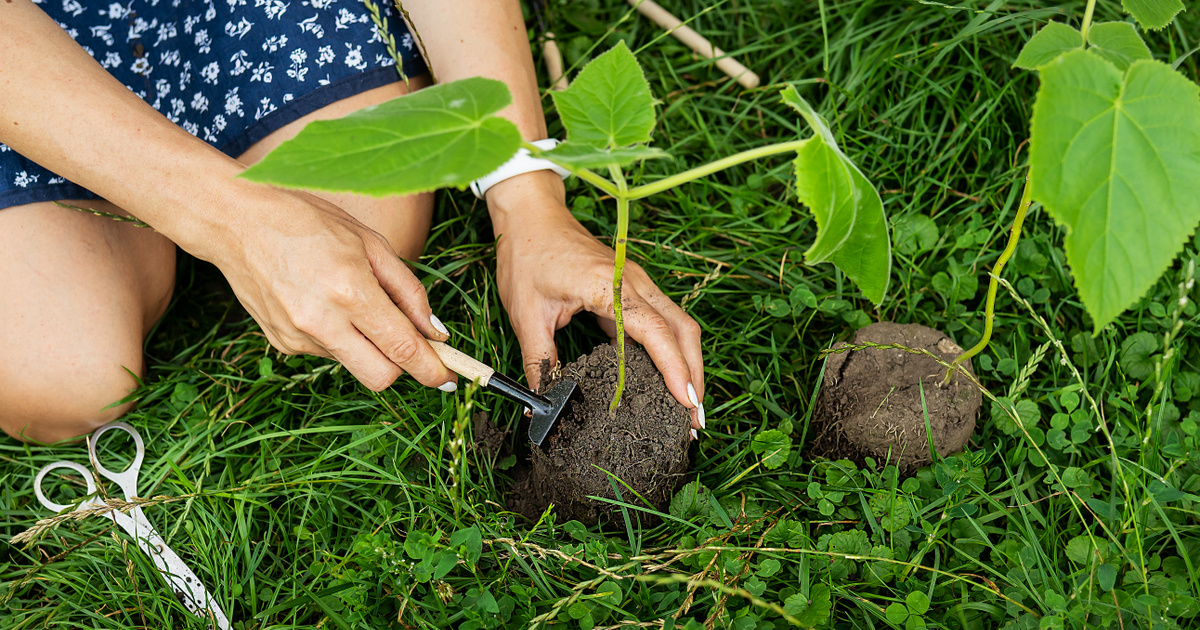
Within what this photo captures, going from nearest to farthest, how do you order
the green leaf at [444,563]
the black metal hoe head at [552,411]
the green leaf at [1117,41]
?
the green leaf at [1117,41], the green leaf at [444,563], the black metal hoe head at [552,411]

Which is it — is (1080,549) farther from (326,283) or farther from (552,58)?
(552,58)

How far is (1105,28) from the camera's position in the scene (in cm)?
124

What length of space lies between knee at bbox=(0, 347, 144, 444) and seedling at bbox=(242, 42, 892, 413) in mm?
1397

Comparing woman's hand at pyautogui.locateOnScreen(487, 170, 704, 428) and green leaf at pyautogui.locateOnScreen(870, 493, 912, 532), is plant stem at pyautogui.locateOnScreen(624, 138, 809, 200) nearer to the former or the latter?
woman's hand at pyautogui.locateOnScreen(487, 170, 704, 428)

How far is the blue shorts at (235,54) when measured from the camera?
1950 millimetres

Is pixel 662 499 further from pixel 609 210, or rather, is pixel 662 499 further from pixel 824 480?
pixel 609 210

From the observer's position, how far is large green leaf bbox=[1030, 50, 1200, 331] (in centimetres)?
90

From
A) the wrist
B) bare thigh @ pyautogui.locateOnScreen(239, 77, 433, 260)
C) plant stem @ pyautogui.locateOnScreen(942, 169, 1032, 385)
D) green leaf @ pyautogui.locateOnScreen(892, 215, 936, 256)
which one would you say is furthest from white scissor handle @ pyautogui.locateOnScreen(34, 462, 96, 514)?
green leaf @ pyautogui.locateOnScreen(892, 215, 936, 256)

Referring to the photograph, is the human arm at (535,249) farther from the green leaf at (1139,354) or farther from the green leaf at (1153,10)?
the green leaf at (1139,354)

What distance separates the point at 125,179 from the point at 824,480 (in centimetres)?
171

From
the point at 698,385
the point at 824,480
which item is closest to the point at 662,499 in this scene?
the point at 698,385

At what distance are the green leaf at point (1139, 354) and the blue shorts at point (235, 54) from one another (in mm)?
2061

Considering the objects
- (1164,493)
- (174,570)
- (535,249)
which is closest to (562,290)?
(535,249)

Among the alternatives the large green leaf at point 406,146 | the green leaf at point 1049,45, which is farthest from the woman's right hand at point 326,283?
the green leaf at point 1049,45
